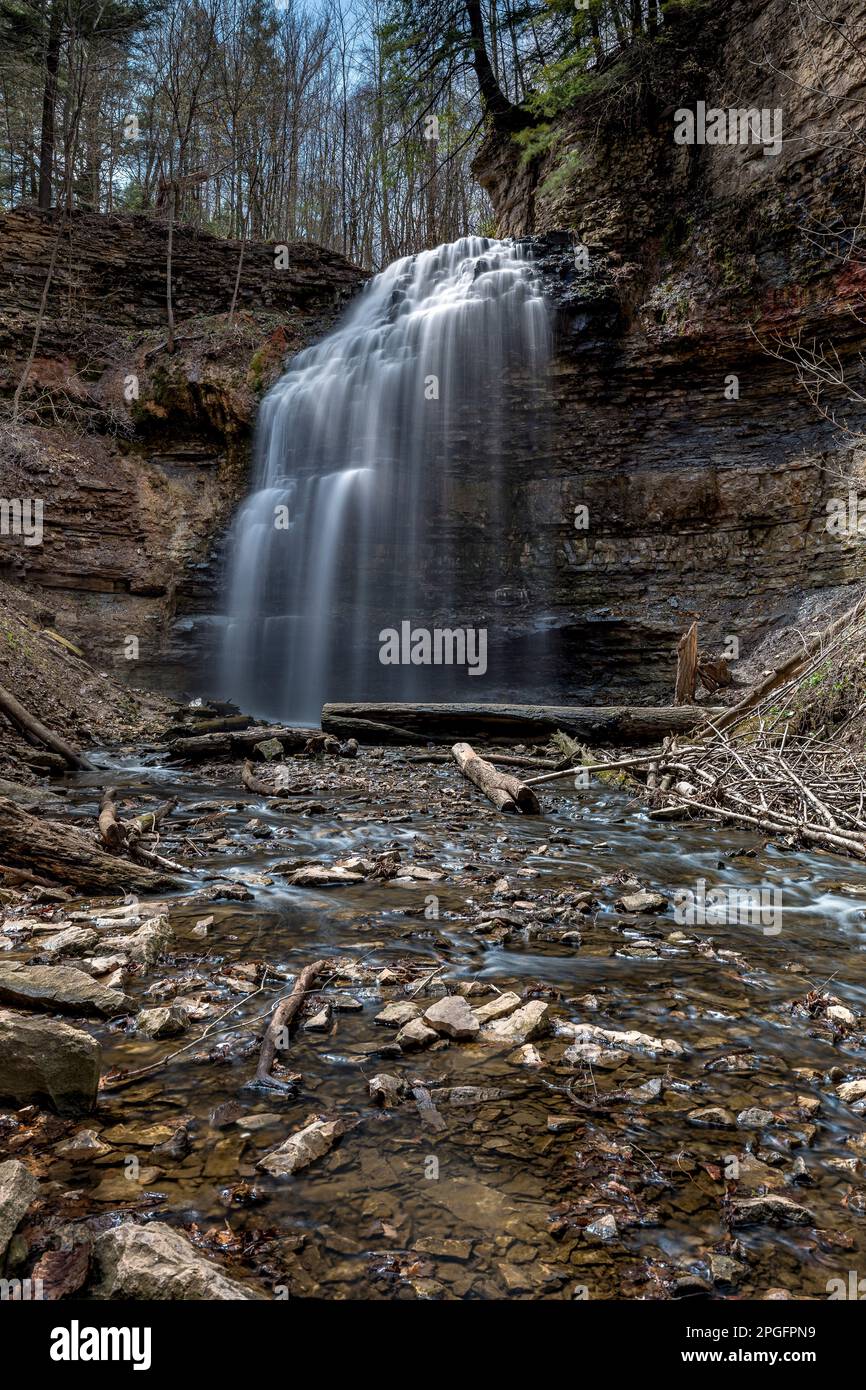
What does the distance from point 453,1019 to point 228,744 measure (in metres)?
6.85

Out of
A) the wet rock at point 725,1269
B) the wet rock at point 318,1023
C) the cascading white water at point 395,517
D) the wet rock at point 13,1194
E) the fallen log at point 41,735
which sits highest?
the cascading white water at point 395,517

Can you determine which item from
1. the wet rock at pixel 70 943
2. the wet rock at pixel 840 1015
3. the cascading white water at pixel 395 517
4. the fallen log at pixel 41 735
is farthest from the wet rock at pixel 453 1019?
the cascading white water at pixel 395 517

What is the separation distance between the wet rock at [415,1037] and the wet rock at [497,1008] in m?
0.21

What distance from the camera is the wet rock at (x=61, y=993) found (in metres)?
2.14

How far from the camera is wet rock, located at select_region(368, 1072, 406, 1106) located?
1.88m

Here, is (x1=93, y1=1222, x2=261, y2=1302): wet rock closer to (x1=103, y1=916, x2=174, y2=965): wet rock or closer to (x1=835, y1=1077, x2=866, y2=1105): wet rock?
(x1=103, y1=916, x2=174, y2=965): wet rock

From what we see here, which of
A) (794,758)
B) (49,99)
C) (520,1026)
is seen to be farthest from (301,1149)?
(49,99)

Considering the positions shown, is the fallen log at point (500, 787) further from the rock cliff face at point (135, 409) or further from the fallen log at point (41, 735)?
the rock cliff face at point (135, 409)

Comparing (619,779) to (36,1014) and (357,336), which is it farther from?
(357,336)

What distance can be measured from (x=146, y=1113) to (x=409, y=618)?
44.1ft

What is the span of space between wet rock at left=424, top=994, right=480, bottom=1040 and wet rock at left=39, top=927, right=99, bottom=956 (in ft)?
4.55

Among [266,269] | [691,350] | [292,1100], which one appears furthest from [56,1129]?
[266,269]

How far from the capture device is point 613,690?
1376 cm

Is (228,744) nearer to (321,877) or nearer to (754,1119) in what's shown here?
(321,877)
